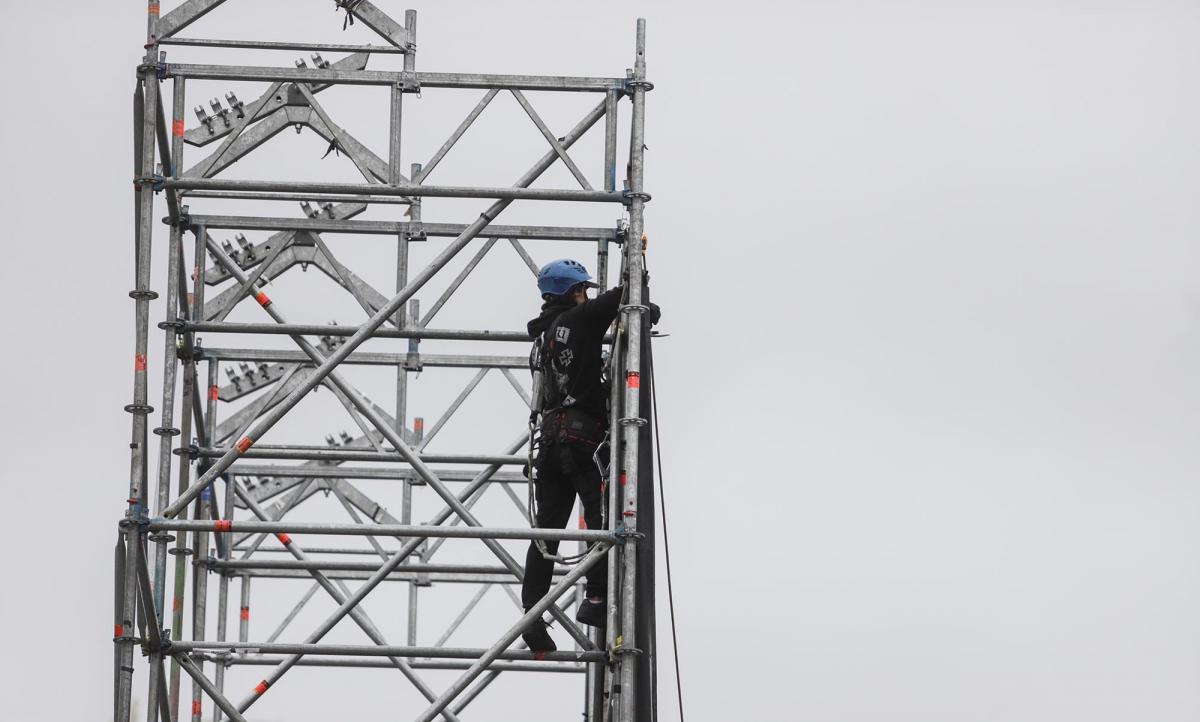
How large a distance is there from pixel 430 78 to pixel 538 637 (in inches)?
150

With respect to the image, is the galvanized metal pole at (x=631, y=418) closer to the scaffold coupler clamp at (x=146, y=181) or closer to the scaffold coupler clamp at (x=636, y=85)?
the scaffold coupler clamp at (x=636, y=85)

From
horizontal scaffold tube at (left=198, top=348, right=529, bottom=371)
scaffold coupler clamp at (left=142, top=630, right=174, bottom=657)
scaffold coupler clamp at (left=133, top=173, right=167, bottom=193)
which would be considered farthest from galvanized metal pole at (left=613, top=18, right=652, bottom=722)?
horizontal scaffold tube at (left=198, top=348, right=529, bottom=371)

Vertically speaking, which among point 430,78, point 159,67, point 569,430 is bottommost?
point 569,430

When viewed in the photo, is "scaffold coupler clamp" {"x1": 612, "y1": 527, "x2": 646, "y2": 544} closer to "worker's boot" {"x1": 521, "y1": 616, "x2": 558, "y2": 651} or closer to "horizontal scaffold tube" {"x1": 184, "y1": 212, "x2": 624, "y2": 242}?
"worker's boot" {"x1": 521, "y1": 616, "x2": 558, "y2": 651}

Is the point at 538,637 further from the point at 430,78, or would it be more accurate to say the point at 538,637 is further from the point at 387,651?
the point at 430,78

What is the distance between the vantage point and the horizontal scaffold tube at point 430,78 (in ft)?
56.3

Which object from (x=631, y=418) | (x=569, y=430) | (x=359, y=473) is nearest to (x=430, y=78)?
(x=569, y=430)

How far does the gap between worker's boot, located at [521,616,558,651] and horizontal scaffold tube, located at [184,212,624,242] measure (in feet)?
9.89

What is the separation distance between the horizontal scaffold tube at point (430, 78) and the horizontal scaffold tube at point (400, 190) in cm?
76

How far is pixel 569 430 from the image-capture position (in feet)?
54.9

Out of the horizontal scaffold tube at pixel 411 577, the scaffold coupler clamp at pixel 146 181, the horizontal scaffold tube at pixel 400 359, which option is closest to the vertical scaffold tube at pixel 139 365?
the scaffold coupler clamp at pixel 146 181

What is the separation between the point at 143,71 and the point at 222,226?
2.99 meters

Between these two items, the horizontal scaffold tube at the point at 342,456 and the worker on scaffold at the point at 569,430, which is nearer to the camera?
the worker on scaffold at the point at 569,430

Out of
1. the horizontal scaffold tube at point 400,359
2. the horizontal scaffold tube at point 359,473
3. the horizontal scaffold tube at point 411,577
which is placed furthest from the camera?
the horizontal scaffold tube at point 411,577
